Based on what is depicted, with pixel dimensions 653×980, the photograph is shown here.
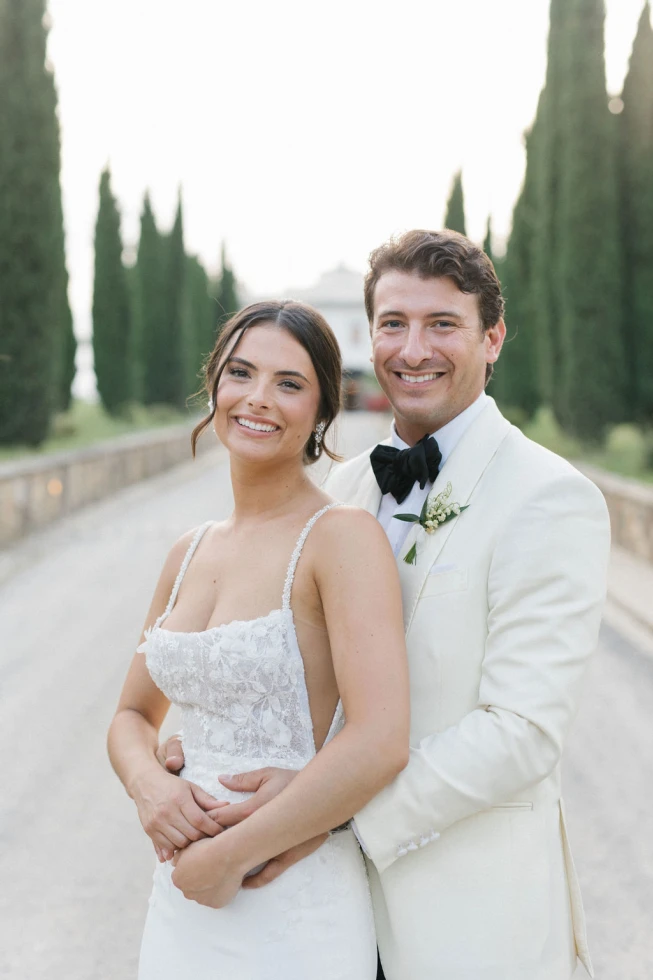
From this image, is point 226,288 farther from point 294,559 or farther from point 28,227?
point 294,559

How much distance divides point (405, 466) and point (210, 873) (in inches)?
38.9

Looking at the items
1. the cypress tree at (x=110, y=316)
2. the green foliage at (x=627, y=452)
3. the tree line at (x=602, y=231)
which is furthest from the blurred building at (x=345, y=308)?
the tree line at (x=602, y=231)

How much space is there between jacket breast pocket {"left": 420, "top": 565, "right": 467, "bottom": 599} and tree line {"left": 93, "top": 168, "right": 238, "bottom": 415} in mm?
25982

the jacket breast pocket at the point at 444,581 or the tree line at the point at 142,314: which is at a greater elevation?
the jacket breast pocket at the point at 444,581

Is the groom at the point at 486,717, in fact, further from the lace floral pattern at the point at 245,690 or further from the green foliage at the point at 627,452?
the green foliage at the point at 627,452

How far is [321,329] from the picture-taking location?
7.20 feet

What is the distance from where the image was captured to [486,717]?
1.85m

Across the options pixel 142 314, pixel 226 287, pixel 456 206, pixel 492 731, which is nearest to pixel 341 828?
pixel 492 731

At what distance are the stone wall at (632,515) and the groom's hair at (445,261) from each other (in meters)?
7.81

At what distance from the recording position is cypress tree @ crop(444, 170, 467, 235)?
34312 mm

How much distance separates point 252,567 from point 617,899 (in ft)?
8.33

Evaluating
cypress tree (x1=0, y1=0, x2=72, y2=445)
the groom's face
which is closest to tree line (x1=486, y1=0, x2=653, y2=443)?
cypress tree (x1=0, y1=0, x2=72, y2=445)

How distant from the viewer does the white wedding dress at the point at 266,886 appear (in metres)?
1.96

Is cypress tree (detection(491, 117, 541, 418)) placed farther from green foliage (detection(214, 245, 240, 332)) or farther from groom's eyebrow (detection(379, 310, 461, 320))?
green foliage (detection(214, 245, 240, 332))
